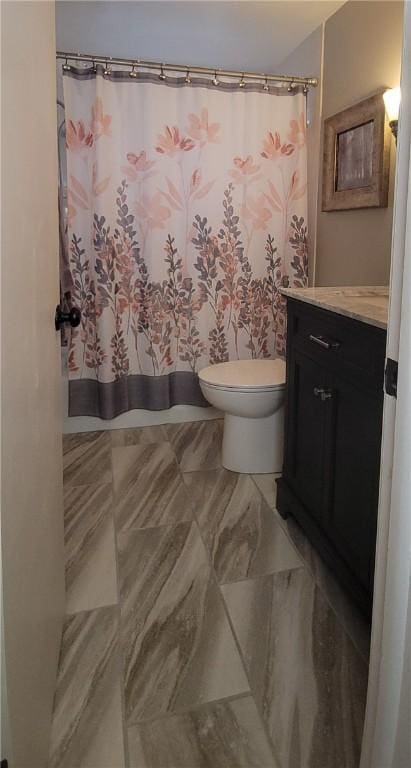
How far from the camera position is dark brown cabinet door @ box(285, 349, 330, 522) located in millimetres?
1610

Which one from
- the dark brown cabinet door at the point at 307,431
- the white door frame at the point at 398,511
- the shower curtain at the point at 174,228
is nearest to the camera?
the white door frame at the point at 398,511

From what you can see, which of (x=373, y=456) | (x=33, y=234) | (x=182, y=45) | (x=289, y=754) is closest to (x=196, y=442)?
(x=373, y=456)

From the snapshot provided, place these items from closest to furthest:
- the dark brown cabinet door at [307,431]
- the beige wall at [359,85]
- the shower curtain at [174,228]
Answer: the dark brown cabinet door at [307,431] → the beige wall at [359,85] → the shower curtain at [174,228]

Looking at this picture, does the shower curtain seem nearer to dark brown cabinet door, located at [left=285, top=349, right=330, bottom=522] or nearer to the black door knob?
dark brown cabinet door, located at [left=285, top=349, right=330, bottom=522]

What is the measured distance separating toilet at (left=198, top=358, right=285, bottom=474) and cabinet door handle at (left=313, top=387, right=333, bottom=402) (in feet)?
1.78

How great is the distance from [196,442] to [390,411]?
1999 millimetres

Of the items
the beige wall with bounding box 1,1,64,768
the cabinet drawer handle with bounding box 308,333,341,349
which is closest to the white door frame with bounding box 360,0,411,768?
the beige wall with bounding box 1,1,64,768

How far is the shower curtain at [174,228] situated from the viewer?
99.1 inches

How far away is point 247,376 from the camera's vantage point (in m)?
2.27

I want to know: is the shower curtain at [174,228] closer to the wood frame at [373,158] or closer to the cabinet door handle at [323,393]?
the wood frame at [373,158]

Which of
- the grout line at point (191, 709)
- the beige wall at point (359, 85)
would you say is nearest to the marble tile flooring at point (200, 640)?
the grout line at point (191, 709)

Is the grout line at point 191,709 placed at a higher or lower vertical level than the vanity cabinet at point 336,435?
lower

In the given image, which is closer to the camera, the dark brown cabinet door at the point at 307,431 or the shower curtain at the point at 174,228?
the dark brown cabinet door at the point at 307,431

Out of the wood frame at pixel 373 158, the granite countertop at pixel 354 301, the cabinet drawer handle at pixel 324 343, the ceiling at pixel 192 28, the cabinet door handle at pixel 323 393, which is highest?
the ceiling at pixel 192 28
